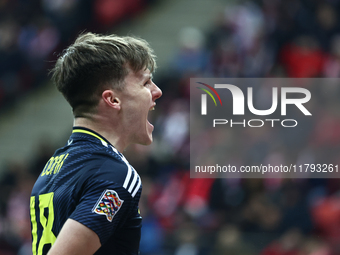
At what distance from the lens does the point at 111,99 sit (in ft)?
6.55

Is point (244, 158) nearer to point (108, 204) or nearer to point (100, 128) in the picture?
point (100, 128)

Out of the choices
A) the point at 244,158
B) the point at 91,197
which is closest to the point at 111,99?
the point at 91,197

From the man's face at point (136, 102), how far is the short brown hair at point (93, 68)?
0.04 meters

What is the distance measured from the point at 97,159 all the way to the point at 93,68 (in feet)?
1.36

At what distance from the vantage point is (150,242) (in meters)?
6.65

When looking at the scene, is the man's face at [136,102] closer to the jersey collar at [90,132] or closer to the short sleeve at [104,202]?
the jersey collar at [90,132]

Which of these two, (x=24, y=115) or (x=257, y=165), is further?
(x=24, y=115)

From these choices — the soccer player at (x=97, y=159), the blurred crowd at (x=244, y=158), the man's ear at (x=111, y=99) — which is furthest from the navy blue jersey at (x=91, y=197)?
the blurred crowd at (x=244, y=158)

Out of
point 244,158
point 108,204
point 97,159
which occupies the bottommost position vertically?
point 244,158

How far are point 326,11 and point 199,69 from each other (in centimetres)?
228

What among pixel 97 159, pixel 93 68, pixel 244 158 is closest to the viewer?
pixel 97 159

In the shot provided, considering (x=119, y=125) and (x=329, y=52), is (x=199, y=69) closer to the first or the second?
(x=329, y=52)

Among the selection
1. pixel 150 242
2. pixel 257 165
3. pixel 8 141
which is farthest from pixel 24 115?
pixel 257 165

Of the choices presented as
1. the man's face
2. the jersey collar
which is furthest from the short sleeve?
the man's face
